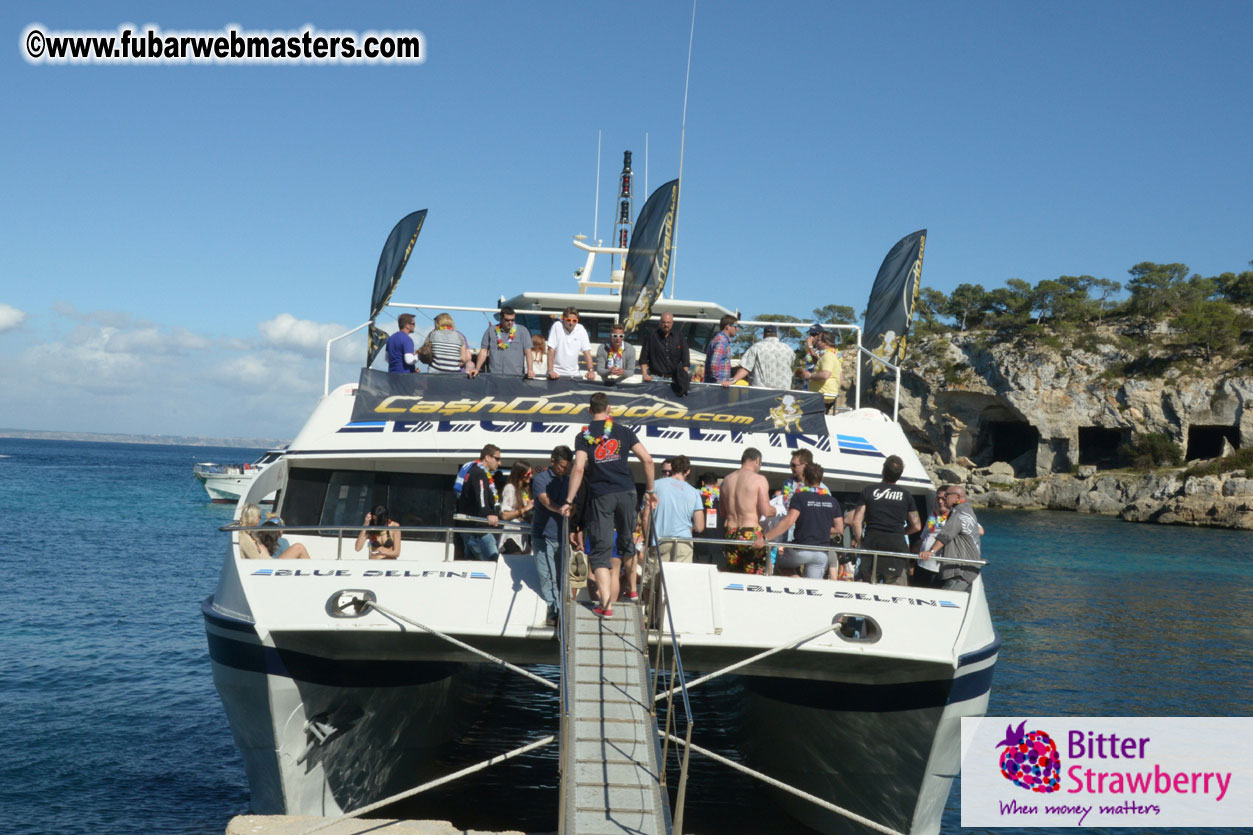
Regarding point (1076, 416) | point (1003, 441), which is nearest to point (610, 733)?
point (1076, 416)

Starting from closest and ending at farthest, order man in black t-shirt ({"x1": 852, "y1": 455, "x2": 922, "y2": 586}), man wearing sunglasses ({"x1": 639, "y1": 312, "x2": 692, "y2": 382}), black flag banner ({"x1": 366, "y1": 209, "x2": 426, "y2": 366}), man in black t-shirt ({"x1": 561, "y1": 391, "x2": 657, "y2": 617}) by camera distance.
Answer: man in black t-shirt ({"x1": 561, "y1": 391, "x2": 657, "y2": 617}) < man in black t-shirt ({"x1": 852, "y1": 455, "x2": 922, "y2": 586}) < man wearing sunglasses ({"x1": 639, "y1": 312, "x2": 692, "y2": 382}) < black flag banner ({"x1": 366, "y1": 209, "x2": 426, "y2": 366})

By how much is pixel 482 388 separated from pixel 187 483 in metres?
84.8

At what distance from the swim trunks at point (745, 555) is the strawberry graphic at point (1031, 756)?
255 cm

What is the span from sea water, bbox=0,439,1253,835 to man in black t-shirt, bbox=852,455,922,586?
11.4 feet

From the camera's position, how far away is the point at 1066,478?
198 feet

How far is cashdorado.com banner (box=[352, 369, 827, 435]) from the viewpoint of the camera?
9438 mm

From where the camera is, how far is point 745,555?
24.7 feet

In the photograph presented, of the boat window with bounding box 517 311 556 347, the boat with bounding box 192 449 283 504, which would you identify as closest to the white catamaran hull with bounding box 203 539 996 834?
the boat window with bounding box 517 311 556 347

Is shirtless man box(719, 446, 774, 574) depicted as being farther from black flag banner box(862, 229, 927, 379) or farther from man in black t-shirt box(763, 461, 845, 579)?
black flag banner box(862, 229, 927, 379)

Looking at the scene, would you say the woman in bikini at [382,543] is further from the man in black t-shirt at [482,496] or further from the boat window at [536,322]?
the boat window at [536,322]

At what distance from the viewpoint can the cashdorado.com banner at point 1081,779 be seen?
26.8 ft

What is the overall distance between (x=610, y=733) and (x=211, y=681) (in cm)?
1204

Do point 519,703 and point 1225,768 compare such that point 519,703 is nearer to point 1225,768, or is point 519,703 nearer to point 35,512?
point 1225,768

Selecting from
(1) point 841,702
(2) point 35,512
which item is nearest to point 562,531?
(1) point 841,702
